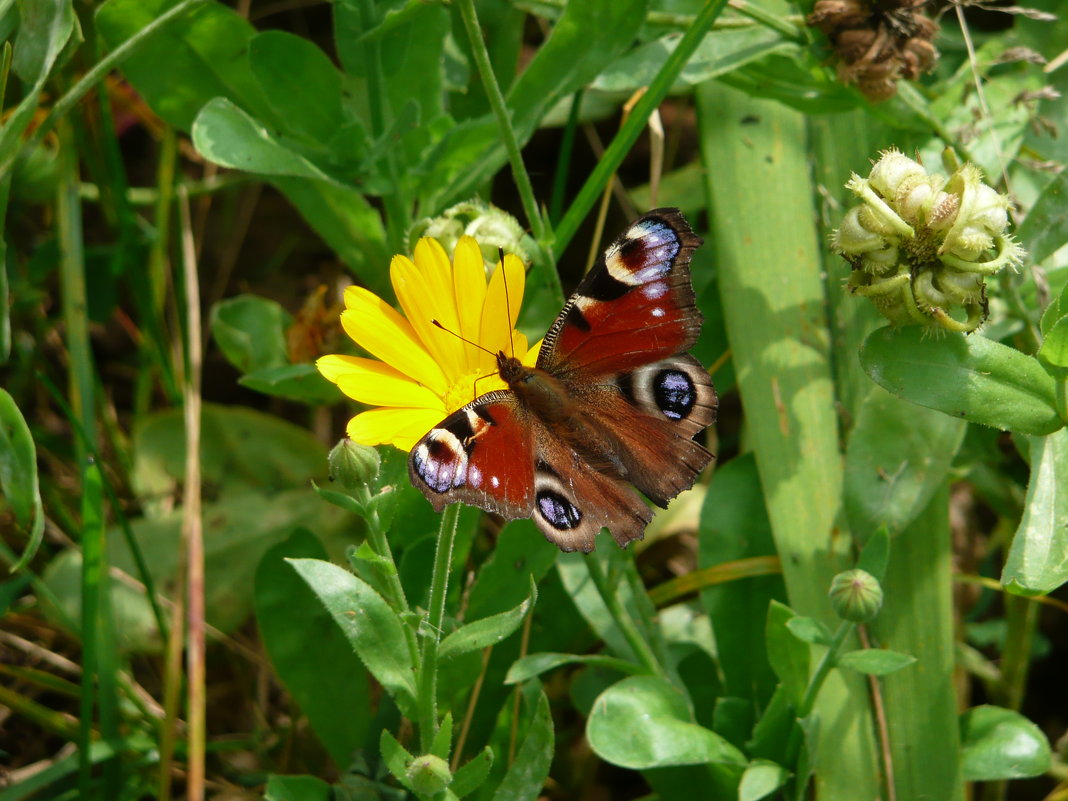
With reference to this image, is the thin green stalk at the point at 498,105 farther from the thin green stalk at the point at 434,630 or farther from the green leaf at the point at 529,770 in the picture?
the green leaf at the point at 529,770

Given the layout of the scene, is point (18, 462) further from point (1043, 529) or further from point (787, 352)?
point (1043, 529)

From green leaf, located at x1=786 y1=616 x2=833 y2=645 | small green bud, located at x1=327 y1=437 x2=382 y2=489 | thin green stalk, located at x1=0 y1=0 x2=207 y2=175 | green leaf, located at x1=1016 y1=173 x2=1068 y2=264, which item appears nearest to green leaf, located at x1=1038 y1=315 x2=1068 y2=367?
green leaf, located at x1=1016 y1=173 x2=1068 y2=264

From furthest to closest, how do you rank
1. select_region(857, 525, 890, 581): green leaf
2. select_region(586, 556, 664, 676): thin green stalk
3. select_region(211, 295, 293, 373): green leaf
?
select_region(211, 295, 293, 373): green leaf
select_region(586, 556, 664, 676): thin green stalk
select_region(857, 525, 890, 581): green leaf

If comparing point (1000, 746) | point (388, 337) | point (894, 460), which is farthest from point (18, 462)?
point (1000, 746)

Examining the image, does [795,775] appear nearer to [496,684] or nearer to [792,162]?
[496,684]

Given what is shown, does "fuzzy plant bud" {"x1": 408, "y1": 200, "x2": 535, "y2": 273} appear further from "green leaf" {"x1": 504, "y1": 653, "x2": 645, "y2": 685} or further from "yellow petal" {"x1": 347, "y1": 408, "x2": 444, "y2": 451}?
"green leaf" {"x1": 504, "y1": 653, "x2": 645, "y2": 685}
